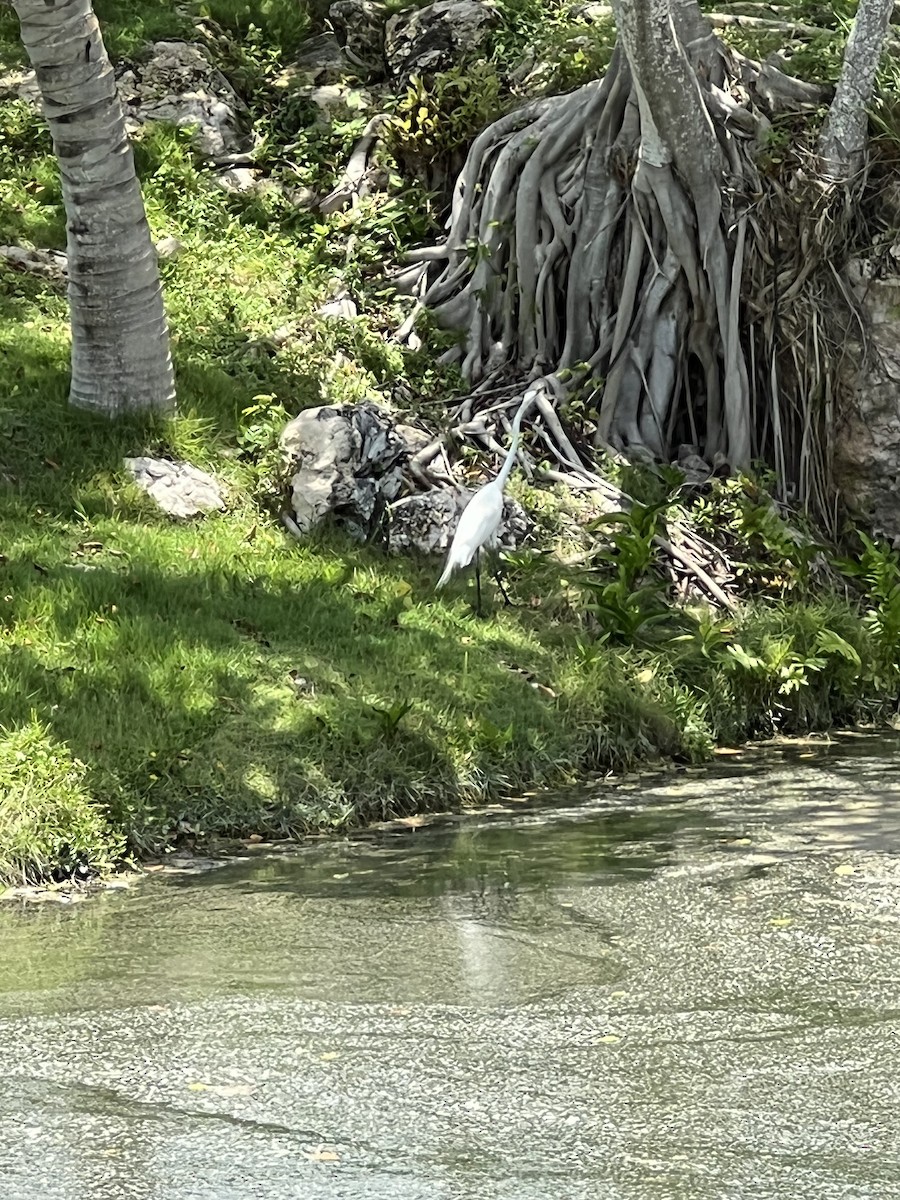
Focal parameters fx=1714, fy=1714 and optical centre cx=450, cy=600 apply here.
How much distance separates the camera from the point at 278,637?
8984 mm

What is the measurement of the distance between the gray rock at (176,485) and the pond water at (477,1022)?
3649mm

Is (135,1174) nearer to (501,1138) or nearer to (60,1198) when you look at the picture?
(60,1198)

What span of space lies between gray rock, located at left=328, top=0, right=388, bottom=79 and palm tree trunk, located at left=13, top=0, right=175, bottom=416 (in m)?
5.96

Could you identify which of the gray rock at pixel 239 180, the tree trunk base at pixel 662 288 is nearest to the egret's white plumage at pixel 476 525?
the tree trunk base at pixel 662 288

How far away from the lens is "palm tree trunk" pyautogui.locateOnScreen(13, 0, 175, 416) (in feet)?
33.7

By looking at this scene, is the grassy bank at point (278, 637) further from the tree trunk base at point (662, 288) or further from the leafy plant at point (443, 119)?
the leafy plant at point (443, 119)

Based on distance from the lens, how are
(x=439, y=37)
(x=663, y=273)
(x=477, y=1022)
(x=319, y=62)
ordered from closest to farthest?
(x=477, y=1022), (x=663, y=273), (x=439, y=37), (x=319, y=62)

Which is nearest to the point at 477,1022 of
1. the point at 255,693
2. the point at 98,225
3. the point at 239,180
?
the point at 255,693

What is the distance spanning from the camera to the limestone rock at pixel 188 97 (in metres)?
15.2

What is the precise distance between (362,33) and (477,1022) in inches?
526

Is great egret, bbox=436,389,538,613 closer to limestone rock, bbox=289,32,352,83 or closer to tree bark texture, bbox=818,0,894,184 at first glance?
tree bark texture, bbox=818,0,894,184

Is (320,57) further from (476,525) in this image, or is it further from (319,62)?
(476,525)

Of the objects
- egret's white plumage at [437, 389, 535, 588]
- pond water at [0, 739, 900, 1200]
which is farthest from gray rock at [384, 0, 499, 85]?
pond water at [0, 739, 900, 1200]

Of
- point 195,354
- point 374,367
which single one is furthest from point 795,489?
point 195,354
